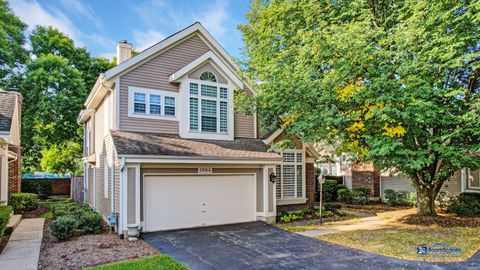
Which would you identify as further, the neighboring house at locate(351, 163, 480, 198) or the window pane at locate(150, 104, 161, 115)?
the neighboring house at locate(351, 163, 480, 198)

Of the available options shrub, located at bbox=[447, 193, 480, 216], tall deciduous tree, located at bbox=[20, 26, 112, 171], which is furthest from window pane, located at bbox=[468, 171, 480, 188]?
tall deciduous tree, located at bbox=[20, 26, 112, 171]

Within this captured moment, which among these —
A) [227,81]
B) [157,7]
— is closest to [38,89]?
[157,7]

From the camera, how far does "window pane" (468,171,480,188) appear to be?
16.7 metres

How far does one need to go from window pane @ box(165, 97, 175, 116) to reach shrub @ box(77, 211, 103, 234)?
187 inches

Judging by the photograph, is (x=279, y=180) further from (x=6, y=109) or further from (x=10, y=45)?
Answer: (x=10, y=45)

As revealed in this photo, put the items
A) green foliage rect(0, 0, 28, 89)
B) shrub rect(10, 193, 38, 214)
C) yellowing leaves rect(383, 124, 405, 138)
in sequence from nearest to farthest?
yellowing leaves rect(383, 124, 405, 138) → shrub rect(10, 193, 38, 214) → green foliage rect(0, 0, 28, 89)

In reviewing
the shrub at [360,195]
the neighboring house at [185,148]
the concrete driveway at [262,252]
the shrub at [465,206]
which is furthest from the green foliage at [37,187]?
the shrub at [465,206]

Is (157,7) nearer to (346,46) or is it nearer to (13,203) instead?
(346,46)

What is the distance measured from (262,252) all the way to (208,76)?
7.89 meters

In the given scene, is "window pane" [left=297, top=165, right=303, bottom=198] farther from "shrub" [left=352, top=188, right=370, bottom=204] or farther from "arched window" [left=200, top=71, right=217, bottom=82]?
"shrub" [left=352, top=188, right=370, bottom=204]

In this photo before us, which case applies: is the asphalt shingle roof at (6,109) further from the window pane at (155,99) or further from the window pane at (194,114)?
the window pane at (194,114)

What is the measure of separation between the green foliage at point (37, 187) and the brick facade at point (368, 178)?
24.1 meters

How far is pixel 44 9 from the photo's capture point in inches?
611
